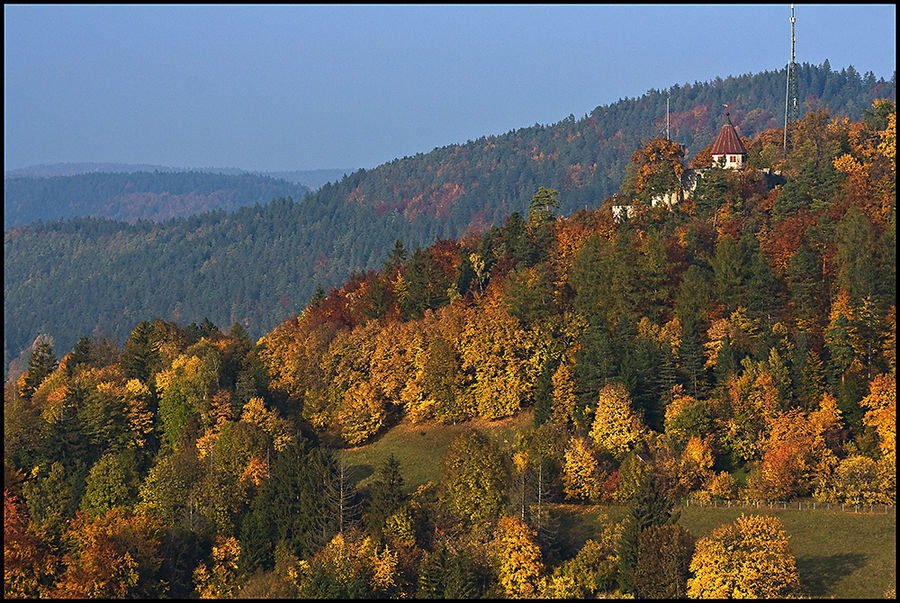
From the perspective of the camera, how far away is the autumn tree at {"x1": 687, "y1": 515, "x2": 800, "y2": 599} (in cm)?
5912

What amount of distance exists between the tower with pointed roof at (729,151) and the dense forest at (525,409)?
1.24m

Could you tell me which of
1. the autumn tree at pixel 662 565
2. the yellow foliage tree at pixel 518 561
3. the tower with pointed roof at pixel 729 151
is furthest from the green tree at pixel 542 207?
the autumn tree at pixel 662 565

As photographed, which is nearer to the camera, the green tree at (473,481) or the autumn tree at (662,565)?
the autumn tree at (662,565)

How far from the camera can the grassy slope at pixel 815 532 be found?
61.7 meters

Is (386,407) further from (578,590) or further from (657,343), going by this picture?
(578,590)

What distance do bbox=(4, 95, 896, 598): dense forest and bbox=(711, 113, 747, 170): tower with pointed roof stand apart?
124 cm

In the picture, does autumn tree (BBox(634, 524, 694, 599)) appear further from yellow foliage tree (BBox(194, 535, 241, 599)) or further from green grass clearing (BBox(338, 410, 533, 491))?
yellow foliage tree (BBox(194, 535, 241, 599))

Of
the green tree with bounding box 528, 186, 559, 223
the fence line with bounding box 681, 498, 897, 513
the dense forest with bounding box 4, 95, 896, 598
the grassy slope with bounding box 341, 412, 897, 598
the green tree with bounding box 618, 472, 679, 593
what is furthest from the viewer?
the green tree with bounding box 528, 186, 559, 223

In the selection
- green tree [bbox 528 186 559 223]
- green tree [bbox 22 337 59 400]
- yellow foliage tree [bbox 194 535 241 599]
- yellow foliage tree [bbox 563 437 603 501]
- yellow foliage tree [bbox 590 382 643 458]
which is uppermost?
green tree [bbox 528 186 559 223]

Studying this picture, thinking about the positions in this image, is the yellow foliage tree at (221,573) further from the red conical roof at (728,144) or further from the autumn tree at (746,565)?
the red conical roof at (728,144)

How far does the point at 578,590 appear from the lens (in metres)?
61.3

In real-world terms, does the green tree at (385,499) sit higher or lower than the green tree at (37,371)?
lower

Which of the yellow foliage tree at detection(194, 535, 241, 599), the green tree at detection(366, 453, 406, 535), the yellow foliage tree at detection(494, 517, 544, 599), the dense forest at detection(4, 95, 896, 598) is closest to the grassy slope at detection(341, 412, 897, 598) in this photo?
the dense forest at detection(4, 95, 896, 598)

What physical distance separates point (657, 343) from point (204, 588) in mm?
35287
